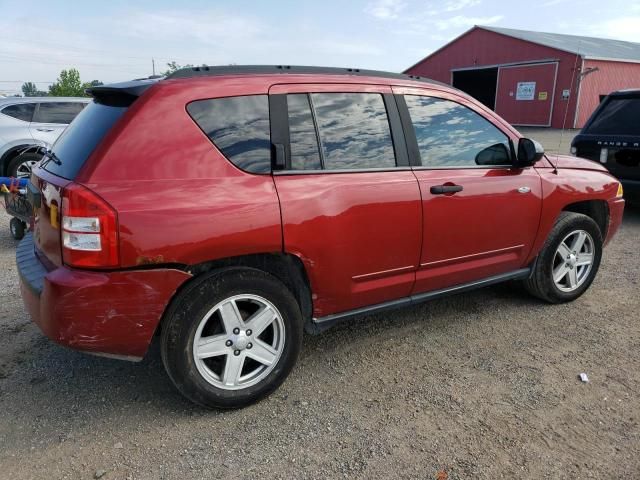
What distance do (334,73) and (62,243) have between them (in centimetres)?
182

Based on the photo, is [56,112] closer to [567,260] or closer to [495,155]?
[495,155]

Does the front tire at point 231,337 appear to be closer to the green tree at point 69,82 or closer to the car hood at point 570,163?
the car hood at point 570,163

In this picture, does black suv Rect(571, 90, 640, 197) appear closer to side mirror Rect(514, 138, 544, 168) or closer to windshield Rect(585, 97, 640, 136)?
windshield Rect(585, 97, 640, 136)

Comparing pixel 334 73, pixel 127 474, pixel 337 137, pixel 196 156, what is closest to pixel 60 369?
pixel 127 474

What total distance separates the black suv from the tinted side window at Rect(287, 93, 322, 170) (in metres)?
5.72

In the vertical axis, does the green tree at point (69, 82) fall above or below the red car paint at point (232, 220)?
above

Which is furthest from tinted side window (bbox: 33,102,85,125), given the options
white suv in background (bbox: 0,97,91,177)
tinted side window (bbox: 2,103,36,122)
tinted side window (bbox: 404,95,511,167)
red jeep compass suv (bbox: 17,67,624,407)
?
tinted side window (bbox: 404,95,511,167)

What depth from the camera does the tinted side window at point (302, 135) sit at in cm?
280

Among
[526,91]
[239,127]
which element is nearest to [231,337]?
[239,127]

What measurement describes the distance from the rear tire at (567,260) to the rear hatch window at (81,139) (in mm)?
3212

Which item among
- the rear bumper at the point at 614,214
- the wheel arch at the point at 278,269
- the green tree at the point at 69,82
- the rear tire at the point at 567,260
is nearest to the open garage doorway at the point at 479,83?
the green tree at the point at 69,82

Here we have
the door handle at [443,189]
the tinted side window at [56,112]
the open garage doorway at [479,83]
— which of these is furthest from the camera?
the open garage doorway at [479,83]

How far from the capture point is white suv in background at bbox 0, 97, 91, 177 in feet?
28.2

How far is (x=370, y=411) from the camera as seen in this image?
8.95 ft
